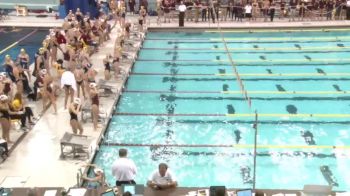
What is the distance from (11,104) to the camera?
9789mm

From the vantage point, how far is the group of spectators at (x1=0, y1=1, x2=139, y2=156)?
31.9 feet

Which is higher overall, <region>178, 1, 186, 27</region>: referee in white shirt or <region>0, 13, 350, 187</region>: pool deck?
<region>178, 1, 186, 27</region>: referee in white shirt

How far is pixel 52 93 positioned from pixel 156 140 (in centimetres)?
261

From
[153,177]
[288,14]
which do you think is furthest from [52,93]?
[288,14]

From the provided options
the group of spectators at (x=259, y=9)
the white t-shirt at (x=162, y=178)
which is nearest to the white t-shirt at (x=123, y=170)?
the white t-shirt at (x=162, y=178)

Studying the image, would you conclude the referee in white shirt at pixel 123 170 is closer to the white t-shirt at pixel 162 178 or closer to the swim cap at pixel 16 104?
the white t-shirt at pixel 162 178

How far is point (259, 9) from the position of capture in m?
20.0

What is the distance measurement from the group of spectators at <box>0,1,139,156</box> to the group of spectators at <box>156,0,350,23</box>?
16.0 ft

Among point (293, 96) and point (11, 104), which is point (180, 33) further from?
point (11, 104)

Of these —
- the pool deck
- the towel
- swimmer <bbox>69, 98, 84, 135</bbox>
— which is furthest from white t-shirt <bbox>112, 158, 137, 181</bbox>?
the towel

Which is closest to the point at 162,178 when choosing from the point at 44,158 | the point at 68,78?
the point at 44,158

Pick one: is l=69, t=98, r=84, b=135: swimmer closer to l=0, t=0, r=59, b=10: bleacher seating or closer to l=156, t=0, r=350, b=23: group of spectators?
l=156, t=0, r=350, b=23: group of spectators

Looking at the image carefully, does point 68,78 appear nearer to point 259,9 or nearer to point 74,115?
point 74,115

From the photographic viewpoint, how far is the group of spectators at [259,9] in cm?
1984
